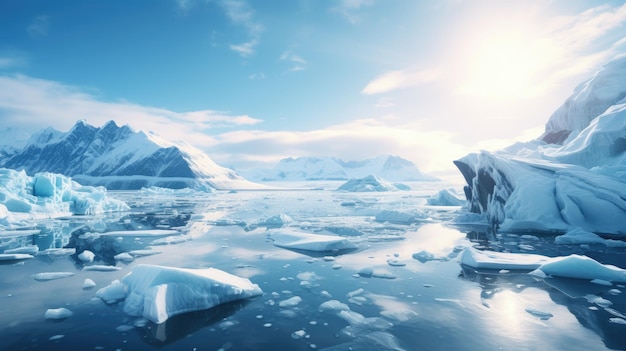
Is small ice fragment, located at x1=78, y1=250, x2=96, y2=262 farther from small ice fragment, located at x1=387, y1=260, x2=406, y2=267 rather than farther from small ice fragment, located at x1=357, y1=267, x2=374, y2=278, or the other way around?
small ice fragment, located at x1=387, y1=260, x2=406, y2=267

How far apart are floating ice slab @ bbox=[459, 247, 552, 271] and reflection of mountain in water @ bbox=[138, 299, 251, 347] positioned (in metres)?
7.20

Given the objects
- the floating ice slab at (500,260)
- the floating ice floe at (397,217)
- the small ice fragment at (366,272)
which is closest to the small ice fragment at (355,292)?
the small ice fragment at (366,272)

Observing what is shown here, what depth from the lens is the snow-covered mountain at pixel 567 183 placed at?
15.1 meters

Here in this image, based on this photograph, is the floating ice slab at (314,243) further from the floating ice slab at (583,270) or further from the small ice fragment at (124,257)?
the floating ice slab at (583,270)

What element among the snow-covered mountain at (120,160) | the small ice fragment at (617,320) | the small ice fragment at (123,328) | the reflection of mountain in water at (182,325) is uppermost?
the snow-covered mountain at (120,160)

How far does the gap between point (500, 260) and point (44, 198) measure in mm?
29616

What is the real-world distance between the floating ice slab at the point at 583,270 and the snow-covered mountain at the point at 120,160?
9071cm

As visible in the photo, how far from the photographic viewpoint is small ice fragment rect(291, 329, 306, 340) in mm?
5623

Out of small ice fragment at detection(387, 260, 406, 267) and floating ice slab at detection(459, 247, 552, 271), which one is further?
small ice fragment at detection(387, 260, 406, 267)

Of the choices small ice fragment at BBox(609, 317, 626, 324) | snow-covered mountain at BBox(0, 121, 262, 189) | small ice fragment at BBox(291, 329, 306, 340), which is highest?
snow-covered mountain at BBox(0, 121, 262, 189)

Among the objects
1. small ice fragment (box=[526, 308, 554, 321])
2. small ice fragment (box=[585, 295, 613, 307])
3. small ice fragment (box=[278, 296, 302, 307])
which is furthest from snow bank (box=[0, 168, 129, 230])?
small ice fragment (box=[585, 295, 613, 307])

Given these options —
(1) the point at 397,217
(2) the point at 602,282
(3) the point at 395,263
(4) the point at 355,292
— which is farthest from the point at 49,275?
(1) the point at 397,217

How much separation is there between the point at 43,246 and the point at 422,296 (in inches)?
580

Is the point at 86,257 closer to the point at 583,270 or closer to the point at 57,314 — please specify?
the point at 57,314
